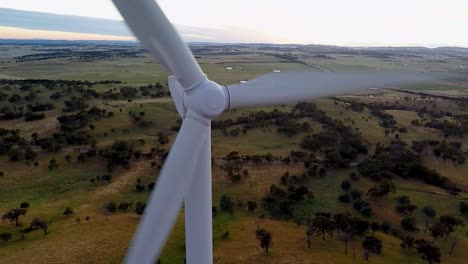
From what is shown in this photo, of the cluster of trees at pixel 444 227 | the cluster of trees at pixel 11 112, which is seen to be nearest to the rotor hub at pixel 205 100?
the cluster of trees at pixel 444 227

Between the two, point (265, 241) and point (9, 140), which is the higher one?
point (9, 140)

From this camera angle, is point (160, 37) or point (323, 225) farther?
point (323, 225)

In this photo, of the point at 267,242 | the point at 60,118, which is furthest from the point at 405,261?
the point at 60,118

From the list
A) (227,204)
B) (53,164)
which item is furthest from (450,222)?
(53,164)

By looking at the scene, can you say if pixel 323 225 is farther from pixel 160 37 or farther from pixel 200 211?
pixel 160 37

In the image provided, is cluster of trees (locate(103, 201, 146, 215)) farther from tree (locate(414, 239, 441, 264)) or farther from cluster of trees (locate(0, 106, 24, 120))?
cluster of trees (locate(0, 106, 24, 120))

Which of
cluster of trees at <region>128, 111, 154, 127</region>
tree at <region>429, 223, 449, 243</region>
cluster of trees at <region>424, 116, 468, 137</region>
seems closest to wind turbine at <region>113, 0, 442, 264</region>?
tree at <region>429, 223, 449, 243</region>

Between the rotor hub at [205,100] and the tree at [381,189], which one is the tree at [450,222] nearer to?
the tree at [381,189]
